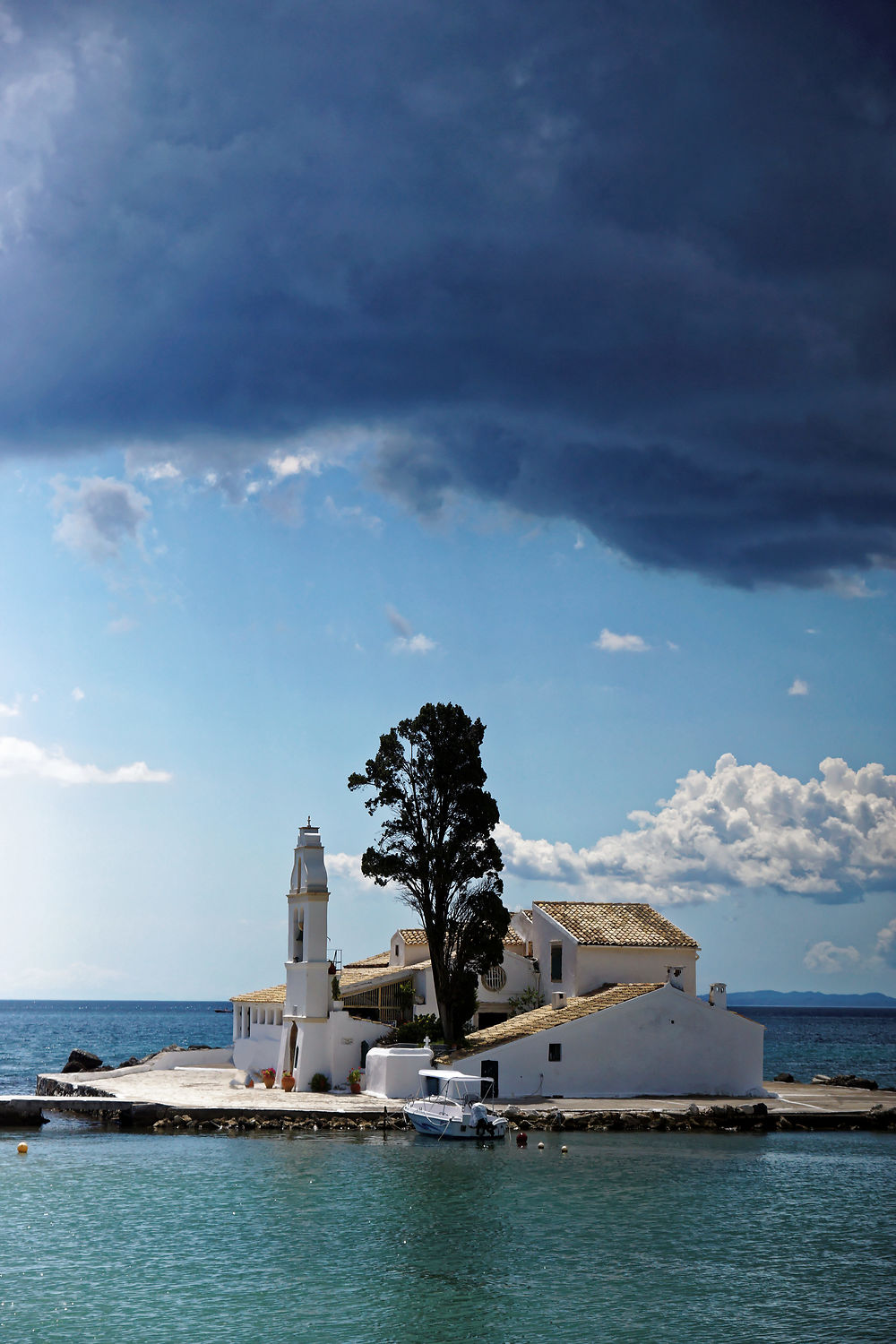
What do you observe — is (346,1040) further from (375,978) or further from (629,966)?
(629,966)

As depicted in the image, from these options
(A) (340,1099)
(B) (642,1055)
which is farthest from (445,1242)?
(B) (642,1055)

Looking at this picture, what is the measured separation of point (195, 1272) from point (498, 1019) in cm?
3611

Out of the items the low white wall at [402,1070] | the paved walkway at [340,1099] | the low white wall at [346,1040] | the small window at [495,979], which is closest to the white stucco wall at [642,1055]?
the paved walkway at [340,1099]

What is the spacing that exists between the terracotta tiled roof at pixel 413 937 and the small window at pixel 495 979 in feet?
11.2

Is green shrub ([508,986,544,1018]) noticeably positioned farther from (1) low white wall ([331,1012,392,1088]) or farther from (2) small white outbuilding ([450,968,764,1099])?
(1) low white wall ([331,1012,392,1088])

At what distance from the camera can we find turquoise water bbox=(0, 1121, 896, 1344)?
24969mm

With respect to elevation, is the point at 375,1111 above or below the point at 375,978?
below

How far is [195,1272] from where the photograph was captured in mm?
27906

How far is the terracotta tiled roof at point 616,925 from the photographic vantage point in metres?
61.3

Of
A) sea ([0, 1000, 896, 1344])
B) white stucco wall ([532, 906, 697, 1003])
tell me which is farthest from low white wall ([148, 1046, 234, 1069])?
sea ([0, 1000, 896, 1344])

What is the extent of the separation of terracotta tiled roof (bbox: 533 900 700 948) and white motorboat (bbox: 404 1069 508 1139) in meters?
14.3

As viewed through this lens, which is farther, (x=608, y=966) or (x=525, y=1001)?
(x=525, y=1001)

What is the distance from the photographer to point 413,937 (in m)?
63.5

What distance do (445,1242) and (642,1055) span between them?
23447 millimetres
